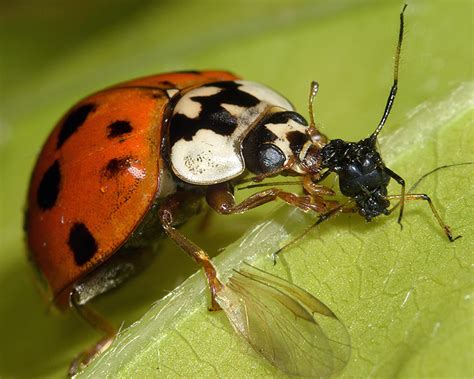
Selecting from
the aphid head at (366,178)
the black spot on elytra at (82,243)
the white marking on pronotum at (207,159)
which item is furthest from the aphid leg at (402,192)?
the black spot on elytra at (82,243)

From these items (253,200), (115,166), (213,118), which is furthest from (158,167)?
(253,200)

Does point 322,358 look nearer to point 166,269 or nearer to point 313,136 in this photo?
point 313,136

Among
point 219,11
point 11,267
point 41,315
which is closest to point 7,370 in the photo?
point 41,315

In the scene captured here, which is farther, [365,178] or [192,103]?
[192,103]

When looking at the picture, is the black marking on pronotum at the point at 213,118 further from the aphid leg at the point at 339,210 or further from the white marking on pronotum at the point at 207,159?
the aphid leg at the point at 339,210

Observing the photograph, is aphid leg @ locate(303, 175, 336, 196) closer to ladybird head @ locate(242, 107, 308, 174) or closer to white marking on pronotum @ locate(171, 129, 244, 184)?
ladybird head @ locate(242, 107, 308, 174)

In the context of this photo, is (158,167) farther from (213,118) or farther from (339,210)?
(339,210)

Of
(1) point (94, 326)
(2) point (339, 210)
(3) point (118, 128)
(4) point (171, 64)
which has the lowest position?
(1) point (94, 326)
